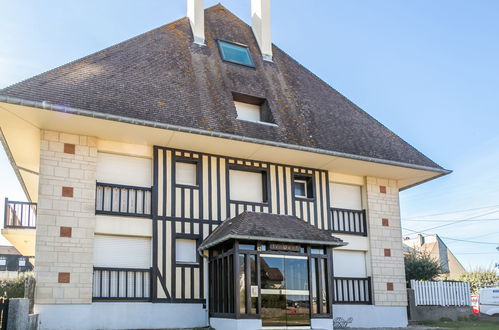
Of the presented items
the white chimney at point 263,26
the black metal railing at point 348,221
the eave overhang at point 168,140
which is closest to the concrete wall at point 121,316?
the eave overhang at point 168,140

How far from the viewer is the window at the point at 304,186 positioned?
61.2ft

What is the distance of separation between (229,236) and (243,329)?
7.49 ft

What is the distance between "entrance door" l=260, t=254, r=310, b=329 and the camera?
14539mm

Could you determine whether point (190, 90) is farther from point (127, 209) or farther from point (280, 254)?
point (280, 254)

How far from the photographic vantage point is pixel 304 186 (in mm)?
18891

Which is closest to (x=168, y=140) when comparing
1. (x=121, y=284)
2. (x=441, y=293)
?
(x=121, y=284)

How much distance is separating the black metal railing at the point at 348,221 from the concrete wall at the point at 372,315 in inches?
95.9

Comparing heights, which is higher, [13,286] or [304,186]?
[304,186]

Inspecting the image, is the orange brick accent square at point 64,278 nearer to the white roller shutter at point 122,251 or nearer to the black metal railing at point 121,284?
the black metal railing at point 121,284

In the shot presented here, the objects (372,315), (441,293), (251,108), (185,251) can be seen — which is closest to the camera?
(185,251)

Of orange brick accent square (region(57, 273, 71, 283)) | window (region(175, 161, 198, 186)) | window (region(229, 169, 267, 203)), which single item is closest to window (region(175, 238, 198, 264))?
window (region(175, 161, 198, 186))

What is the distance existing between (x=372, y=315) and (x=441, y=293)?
3892mm

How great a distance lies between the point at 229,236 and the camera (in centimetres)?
1425

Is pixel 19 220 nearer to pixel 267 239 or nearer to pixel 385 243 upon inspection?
pixel 267 239
